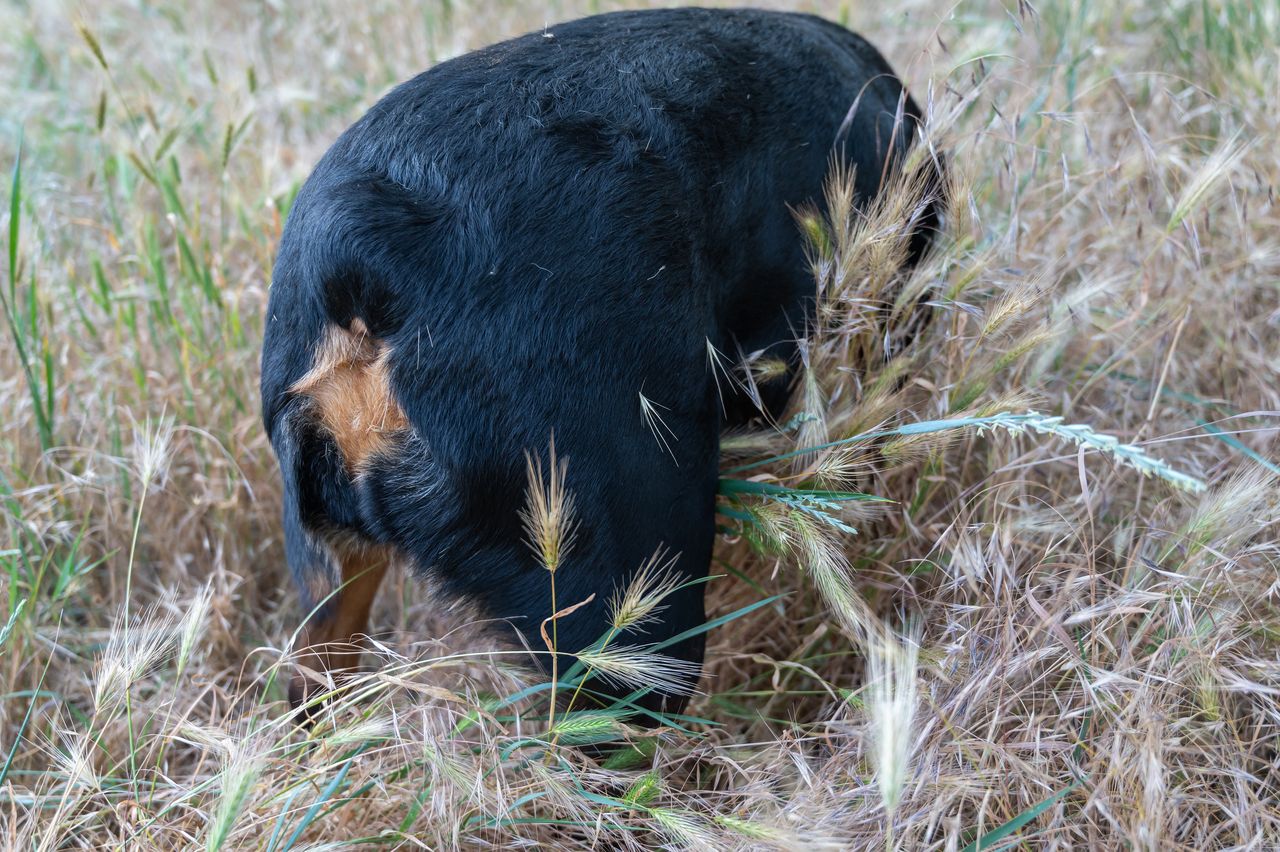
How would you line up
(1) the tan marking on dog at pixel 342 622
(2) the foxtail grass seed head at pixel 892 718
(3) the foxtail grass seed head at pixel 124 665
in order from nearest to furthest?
(2) the foxtail grass seed head at pixel 892 718 < (3) the foxtail grass seed head at pixel 124 665 < (1) the tan marking on dog at pixel 342 622

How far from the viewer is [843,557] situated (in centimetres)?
165

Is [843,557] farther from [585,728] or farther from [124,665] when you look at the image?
[124,665]

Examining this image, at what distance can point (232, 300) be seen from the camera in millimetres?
2473

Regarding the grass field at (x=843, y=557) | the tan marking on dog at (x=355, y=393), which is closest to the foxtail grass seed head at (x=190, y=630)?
the grass field at (x=843, y=557)

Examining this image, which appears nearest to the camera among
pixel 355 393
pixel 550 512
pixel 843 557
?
pixel 550 512

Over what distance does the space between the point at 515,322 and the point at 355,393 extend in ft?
0.84

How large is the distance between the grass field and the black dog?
0.58ft

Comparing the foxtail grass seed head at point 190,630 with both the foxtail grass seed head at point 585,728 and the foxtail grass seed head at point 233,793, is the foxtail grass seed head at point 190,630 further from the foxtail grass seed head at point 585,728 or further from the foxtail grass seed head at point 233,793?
the foxtail grass seed head at point 585,728

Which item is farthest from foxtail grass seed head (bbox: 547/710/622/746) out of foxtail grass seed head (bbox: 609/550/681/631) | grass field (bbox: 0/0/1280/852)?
foxtail grass seed head (bbox: 609/550/681/631)

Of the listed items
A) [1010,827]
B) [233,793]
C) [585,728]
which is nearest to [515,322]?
[585,728]

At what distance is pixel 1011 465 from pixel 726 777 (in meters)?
0.79

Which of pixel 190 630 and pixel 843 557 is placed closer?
pixel 190 630

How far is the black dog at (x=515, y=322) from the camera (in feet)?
4.63

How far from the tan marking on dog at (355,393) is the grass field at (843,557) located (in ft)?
Result: 1.11
